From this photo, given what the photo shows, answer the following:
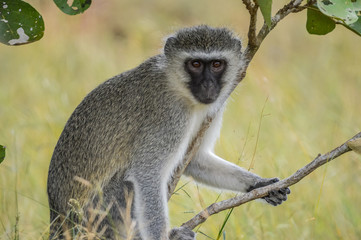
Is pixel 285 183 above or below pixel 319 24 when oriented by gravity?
below

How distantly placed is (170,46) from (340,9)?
182 cm

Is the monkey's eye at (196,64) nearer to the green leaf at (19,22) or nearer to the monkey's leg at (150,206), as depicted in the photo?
the monkey's leg at (150,206)

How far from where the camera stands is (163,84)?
16.1 feet

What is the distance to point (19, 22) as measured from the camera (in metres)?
3.22

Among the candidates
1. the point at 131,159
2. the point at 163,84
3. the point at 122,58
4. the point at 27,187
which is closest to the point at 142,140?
the point at 131,159

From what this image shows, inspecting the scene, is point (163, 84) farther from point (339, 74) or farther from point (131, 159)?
point (339, 74)

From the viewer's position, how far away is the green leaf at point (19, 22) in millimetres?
3182

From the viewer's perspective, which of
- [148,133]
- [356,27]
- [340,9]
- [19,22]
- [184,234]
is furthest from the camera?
[148,133]

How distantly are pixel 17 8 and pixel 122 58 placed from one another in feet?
24.7

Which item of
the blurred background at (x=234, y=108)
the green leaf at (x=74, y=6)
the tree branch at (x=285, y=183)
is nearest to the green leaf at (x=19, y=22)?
the green leaf at (x=74, y=6)

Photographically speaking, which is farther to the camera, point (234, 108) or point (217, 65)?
point (234, 108)

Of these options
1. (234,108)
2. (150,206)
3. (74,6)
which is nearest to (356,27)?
(74,6)

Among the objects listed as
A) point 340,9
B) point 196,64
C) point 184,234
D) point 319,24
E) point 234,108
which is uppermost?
point 340,9

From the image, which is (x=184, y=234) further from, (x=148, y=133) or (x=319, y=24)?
(x=319, y=24)
